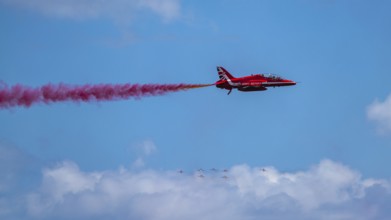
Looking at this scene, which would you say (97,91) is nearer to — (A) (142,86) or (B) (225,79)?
(A) (142,86)

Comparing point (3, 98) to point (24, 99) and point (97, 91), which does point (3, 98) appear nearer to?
point (24, 99)

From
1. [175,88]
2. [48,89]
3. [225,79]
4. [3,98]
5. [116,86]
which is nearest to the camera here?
[3,98]

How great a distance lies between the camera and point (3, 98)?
97.2 meters

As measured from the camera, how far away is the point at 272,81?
146250 millimetres

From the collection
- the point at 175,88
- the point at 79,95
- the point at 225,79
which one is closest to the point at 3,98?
the point at 79,95

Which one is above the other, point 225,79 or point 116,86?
point 225,79

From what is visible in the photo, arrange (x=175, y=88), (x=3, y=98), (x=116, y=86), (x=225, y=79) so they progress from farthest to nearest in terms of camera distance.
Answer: (x=225, y=79)
(x=175, y=88)
(x=116, y=86)
(x=3, y=98)

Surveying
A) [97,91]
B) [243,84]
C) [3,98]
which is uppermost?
[243,84]

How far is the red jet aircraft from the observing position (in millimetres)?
142000

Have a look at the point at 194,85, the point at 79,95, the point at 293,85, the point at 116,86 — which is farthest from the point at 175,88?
the point at 293,85

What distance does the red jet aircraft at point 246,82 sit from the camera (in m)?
142

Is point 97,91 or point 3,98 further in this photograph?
point 97,91

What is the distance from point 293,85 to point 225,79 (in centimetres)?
1502

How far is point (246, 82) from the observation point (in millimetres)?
143125
